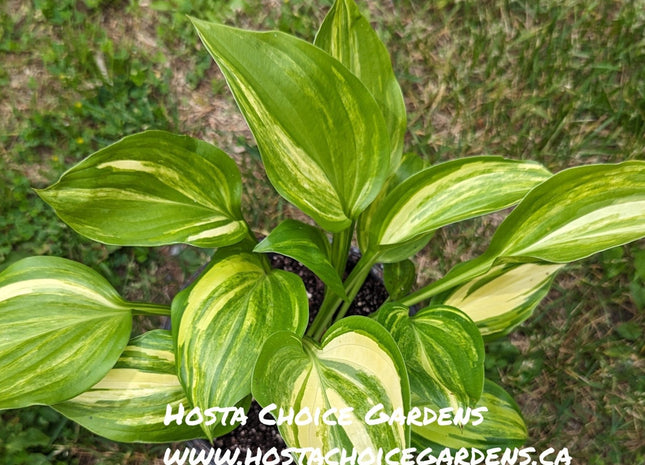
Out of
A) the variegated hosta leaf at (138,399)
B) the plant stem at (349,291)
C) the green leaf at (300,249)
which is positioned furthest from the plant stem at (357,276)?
the variegated hosta leaf at (138,399)

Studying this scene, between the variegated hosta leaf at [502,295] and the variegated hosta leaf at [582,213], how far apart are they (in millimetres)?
131

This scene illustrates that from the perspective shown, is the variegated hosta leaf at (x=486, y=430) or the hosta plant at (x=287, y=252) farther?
the variegated hosta leaf at (x=486, y=430)

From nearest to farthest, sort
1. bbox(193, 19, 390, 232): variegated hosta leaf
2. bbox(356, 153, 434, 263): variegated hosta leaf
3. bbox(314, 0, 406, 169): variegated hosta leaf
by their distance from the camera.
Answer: bbox(193, 19, 390, 232): variegated hosta leaf → bbox(314, 0, 406, 169): variegated hosta leaf → bbox(356, 153, 434, 263): variegated hosta leaf

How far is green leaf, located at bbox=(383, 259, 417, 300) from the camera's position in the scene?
909 millimetres

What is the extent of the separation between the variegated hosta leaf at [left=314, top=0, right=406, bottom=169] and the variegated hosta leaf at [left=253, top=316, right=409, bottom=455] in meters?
0.29

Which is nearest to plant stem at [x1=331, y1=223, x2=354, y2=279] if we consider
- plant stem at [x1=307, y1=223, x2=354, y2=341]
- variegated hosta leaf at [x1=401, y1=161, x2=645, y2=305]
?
plant stem at [x1=307, y1=223, x2=354, y2=341]

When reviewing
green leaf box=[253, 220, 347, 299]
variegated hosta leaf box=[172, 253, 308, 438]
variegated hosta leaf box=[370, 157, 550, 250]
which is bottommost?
variegated hosta leaf box=[172, 253, 308, 438]

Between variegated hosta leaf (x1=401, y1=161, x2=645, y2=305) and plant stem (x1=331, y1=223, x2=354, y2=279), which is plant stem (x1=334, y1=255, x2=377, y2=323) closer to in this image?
plant stem (x1=331, y1=223, x2=354, y2=279)

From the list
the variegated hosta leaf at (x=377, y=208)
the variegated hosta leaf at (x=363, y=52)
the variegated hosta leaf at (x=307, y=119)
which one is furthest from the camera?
the variegated hosta leaf at (x=377, y=208)

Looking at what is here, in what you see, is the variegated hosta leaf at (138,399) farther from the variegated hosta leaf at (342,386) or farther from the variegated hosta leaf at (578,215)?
the variegated hosta leaf at (578,215)

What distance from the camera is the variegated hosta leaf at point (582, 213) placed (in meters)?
0.67

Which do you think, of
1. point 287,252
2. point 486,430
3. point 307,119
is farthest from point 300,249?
point 486,430

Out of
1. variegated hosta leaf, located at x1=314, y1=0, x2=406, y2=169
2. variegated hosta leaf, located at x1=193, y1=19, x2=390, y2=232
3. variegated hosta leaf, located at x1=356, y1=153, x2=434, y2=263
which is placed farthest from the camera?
variegated hosta leaf, located at x1=356, y1=153, x2=434, y2=263

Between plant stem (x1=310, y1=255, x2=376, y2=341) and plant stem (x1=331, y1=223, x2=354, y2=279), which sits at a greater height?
plant stem (x1=331, y1=223, x2=354, y2=279)
